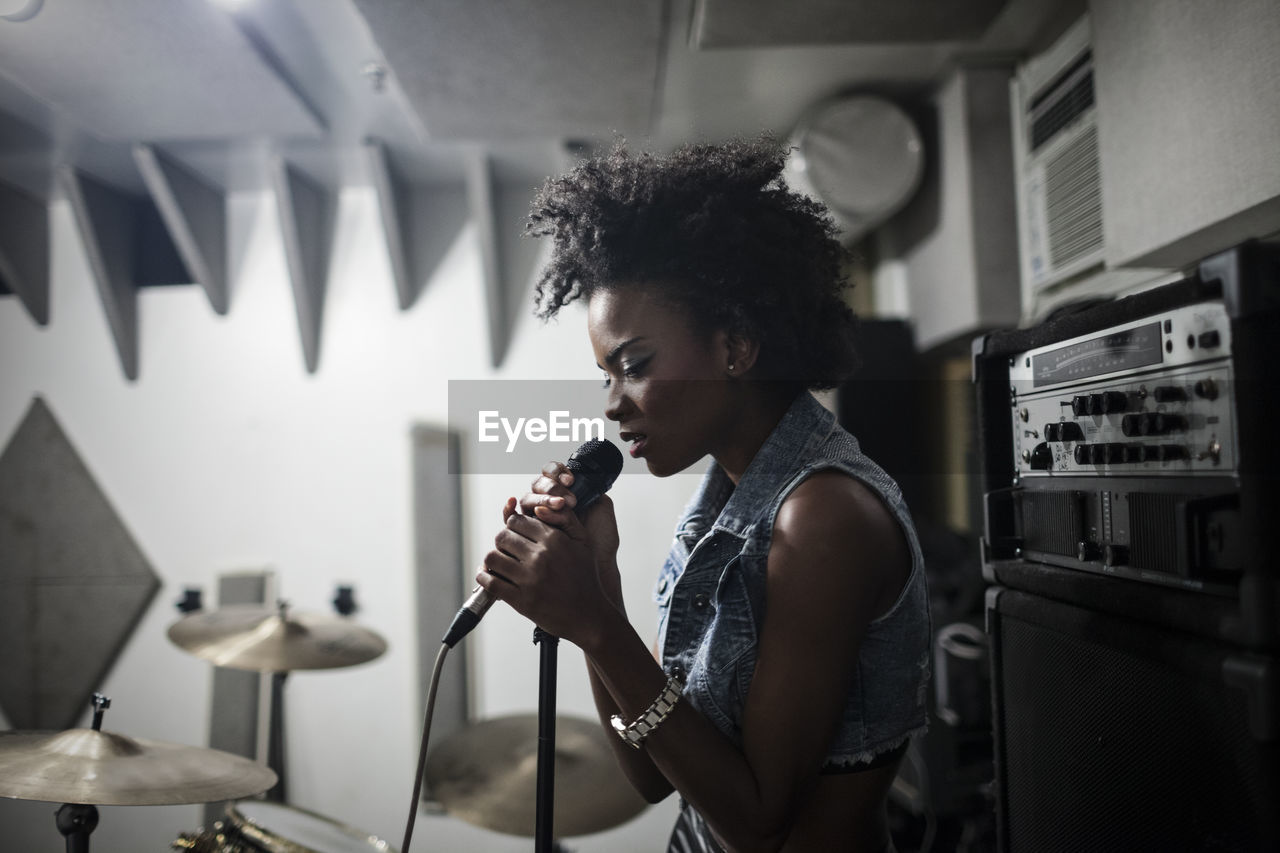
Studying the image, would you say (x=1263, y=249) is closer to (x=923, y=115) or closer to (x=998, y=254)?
(x=998, y=254)

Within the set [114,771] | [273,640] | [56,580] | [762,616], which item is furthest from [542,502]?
[56,580]

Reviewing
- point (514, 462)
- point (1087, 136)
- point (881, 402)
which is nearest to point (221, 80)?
point (514, 462)

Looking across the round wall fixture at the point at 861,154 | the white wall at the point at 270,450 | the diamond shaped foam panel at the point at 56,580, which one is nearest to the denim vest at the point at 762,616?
the round wall fixture at the point at 861,154

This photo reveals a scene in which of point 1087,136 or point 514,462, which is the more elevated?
point 1087,136

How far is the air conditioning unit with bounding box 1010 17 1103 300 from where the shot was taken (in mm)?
2268

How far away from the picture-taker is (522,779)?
83.4 inches

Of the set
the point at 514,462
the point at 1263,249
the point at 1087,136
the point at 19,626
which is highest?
the point at 1087,136

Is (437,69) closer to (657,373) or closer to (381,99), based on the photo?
(381,99)

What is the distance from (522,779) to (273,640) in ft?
2.63

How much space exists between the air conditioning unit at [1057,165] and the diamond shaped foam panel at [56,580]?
3.66 metres

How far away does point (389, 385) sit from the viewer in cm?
356

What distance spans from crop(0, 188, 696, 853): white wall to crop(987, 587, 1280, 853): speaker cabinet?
8.21ft

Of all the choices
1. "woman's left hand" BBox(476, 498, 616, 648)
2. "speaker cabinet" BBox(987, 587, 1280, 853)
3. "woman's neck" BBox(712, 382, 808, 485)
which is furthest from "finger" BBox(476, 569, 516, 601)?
"speaker cabinet" BBox(987, 587, 1280, 853)

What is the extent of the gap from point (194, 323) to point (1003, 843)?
3608 millimetres
